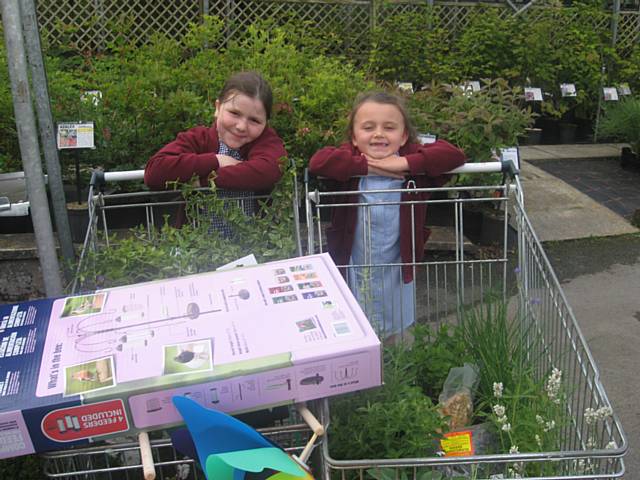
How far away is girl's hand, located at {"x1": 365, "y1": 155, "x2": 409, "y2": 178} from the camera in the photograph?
110 inches

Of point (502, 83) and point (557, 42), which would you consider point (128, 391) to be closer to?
point (502, 83)

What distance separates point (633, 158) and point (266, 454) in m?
8.10

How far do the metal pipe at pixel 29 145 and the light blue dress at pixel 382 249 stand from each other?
1.24m

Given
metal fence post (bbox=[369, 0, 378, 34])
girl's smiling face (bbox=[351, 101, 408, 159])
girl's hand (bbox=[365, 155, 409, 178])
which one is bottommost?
girl's hand (bbox=[365, 155, 409, 178])

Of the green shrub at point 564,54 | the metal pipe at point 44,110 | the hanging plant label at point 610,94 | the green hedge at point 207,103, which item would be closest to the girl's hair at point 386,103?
the green hedge at point 207,103

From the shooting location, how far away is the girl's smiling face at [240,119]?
2.75m

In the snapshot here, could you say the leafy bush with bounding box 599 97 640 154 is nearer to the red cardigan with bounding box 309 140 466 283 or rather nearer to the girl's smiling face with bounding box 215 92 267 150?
the red cardigan with bounding box 309 140 466 283

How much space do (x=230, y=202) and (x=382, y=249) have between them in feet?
2.49

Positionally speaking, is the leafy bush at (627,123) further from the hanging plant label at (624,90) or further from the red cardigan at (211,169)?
the red cardigan at (211,169)

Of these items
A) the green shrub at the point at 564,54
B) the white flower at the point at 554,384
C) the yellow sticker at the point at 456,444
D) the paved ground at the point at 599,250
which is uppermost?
the green shrub at the point at 564,54

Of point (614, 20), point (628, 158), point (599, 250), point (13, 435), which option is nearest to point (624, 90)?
point (614, 20)

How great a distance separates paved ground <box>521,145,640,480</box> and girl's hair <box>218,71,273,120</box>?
2316 millimetres

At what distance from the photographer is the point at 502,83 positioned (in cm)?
568

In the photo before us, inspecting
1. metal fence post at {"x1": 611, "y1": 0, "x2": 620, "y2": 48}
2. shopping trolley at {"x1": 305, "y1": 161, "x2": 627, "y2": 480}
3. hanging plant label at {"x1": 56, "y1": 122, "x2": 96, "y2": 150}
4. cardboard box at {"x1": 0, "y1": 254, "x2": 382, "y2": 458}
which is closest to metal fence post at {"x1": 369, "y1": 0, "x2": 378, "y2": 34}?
metal fence post at {"x1": 611, "y1": 0, "x2": 620, "y2": 48}
